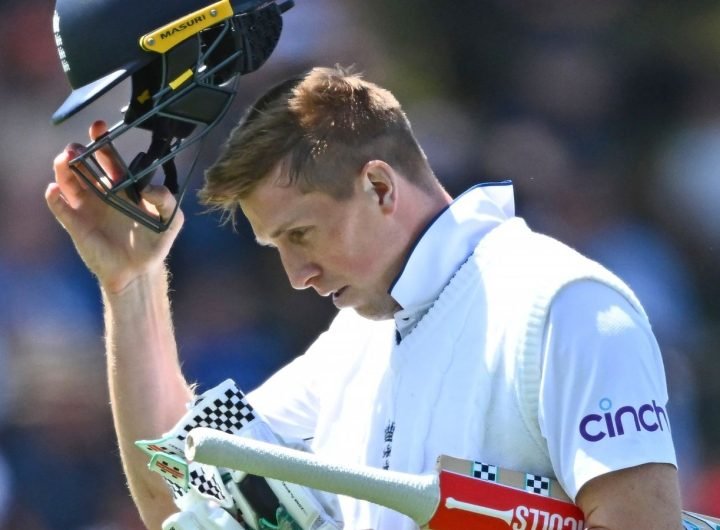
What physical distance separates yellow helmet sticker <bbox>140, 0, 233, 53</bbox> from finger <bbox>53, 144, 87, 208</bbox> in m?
0.42

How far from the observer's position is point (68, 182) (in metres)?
2.34

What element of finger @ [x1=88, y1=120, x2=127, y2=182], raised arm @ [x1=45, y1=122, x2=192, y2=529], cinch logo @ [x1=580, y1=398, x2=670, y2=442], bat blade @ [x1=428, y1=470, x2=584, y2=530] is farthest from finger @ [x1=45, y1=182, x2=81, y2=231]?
cinch logo @ [x1=580, y1=398, x2=670, y2=442]

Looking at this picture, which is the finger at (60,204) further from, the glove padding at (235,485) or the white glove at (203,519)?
the white glove at (203,519)

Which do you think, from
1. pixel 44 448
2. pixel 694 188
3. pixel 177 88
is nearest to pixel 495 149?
pixel 694 188

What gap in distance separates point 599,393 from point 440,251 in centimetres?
42

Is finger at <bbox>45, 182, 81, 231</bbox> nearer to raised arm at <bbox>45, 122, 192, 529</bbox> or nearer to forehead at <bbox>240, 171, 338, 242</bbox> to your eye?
raised arm at <bbox>45, 122, 192, 529</bbox>

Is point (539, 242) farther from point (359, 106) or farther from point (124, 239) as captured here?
point (124, 239)

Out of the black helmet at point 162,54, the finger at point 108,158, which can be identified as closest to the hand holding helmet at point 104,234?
the finger at point 108,158

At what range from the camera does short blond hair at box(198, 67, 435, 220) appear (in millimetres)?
2037

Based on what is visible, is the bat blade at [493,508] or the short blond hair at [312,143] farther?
the short blond hair at [312,143]

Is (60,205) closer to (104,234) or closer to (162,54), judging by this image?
(104,234)

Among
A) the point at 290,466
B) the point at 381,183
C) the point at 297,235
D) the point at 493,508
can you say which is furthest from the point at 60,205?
the point at 493,508

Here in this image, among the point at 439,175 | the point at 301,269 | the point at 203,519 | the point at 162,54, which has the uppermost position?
the point at 439,175

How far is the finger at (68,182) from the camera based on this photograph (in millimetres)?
2273
